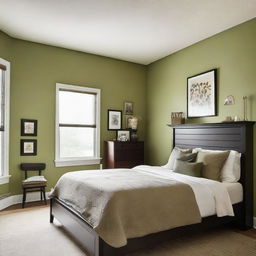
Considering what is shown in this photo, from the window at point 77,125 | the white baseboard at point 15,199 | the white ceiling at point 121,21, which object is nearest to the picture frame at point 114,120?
the window at point 77,125

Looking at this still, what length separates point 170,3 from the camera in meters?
3.04

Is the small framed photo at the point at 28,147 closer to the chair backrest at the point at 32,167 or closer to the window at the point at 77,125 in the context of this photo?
the chair backrest at the point at 32,167

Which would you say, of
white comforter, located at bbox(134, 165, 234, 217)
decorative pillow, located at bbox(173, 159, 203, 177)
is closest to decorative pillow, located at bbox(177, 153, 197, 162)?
decorative pillow, located at bbox(173, 159, 203, 177)

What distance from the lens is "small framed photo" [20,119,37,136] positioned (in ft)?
14.2

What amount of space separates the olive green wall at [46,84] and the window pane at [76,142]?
229 millimetres

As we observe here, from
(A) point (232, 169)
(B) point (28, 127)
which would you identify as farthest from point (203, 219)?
(B) point (28, 127)

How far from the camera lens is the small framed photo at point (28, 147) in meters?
4.32

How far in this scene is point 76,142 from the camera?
4.95 m

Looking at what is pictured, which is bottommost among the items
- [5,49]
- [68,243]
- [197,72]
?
[68,243]

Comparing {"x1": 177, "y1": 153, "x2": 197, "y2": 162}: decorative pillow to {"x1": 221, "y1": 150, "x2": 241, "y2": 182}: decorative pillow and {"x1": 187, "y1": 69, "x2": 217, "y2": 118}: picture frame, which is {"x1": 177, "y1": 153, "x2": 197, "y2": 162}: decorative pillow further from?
{"x1": 187, "y1": 69, "x2": 217, "y2": 118}: picture frame

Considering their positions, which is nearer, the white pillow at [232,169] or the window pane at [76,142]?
the white pillow at [232,169]

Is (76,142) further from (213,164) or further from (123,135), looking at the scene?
(213,164)

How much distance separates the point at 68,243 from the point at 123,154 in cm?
235

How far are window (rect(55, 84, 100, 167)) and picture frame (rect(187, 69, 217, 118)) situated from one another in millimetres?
1956
